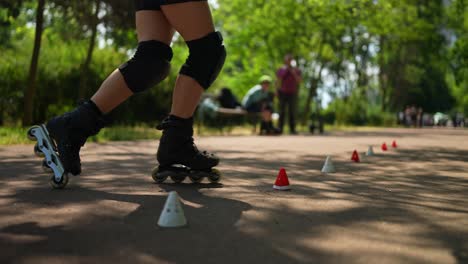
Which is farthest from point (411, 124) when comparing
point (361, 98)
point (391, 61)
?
point (391, 61)

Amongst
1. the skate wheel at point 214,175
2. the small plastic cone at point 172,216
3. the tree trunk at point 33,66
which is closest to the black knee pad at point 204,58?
the skate wheel at point 214,175

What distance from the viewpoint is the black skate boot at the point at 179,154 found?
150 inches

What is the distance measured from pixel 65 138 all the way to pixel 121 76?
58 centimetres

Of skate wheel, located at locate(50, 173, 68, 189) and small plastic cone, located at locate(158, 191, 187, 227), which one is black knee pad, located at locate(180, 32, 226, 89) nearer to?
skate wheel, located at locate(50, 173, 68, 189)

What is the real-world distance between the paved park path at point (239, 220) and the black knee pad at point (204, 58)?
0.80 meters

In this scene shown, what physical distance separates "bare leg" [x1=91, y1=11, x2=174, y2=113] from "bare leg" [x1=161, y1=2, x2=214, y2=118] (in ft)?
0.59

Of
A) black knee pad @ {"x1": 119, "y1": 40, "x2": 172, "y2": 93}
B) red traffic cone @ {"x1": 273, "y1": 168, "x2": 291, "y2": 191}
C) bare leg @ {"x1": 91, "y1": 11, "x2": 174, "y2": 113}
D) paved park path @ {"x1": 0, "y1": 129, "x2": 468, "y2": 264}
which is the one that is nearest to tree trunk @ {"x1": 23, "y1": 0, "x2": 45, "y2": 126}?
paved park path @ {"x1": 0, "y1": 129, "x2": 468, "y2": 264}

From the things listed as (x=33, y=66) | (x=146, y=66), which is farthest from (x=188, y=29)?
(x=33, y=66)

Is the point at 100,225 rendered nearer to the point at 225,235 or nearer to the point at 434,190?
the point at 225,235

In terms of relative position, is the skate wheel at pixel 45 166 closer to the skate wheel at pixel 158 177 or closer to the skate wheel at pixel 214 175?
the skate wheel at pixel 158 177

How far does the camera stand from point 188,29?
371 cm

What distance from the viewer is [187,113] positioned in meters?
3.86

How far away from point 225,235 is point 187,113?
1663 mm

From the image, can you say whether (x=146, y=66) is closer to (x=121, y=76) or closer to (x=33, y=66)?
(x=121, y=76)
